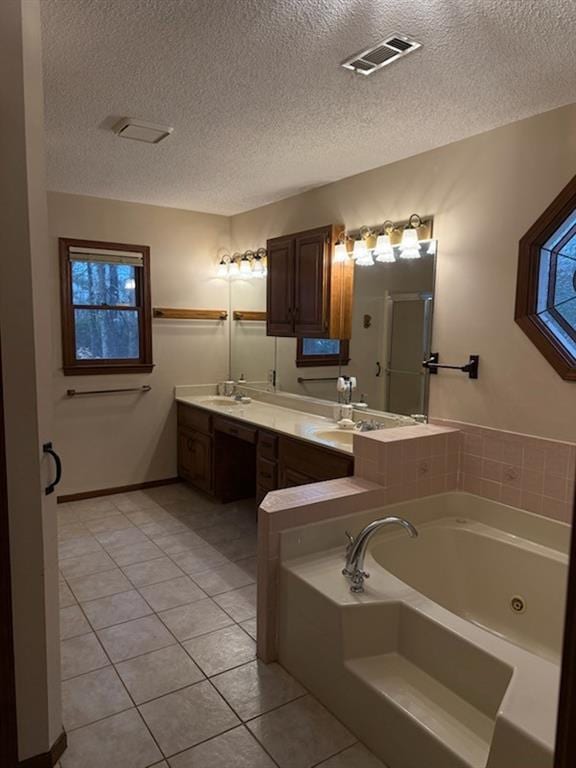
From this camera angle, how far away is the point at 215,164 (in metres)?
3.24

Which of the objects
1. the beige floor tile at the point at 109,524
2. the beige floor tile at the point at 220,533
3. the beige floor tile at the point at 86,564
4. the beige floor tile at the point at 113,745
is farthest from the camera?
the beige floor tile at the point at 109,524

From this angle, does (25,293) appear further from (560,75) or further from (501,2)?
(560,75)

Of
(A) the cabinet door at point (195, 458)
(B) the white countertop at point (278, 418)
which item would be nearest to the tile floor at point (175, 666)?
(A) the cabinet door at point (195, 458)

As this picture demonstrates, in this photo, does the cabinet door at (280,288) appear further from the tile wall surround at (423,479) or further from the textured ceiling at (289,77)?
the tile wall surround at (423,479)

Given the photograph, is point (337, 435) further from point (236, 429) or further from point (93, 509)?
point (93, 509)

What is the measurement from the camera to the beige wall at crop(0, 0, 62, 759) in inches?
58.5

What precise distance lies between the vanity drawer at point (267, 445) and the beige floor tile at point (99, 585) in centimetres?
117

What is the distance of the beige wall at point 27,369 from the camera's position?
1.49 m

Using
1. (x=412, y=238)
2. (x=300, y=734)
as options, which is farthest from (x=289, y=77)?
(x=300, y=734)

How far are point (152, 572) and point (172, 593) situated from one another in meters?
0.30

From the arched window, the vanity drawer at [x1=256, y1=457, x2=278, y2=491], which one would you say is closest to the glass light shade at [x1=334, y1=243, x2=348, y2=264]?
the arched window

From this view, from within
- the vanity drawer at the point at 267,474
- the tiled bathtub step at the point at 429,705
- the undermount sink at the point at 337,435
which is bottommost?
the tiled bathtub step at the point at 429,705

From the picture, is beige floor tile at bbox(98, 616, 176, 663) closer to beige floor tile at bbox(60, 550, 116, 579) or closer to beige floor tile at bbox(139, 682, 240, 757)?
beige floor tile at bbox(139, 682, 240, 757)

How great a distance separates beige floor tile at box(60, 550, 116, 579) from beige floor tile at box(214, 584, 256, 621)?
0.84 meters
